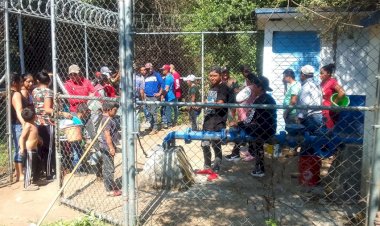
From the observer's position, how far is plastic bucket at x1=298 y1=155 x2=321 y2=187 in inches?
222

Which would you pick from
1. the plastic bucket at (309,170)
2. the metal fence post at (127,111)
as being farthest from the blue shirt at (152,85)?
the metal fence post at (127,111)

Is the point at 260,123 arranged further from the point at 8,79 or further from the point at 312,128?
the point at 8,79

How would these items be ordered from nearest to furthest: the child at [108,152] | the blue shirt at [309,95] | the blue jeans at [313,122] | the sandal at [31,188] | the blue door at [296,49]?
the child at [108,152] → the sandal at [31,188] → the blue jeans at [313,122] → the blue shirt at [309,95] → the blue door at [296,49]

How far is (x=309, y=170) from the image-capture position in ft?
18.6

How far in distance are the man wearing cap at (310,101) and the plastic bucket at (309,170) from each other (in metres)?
0.53

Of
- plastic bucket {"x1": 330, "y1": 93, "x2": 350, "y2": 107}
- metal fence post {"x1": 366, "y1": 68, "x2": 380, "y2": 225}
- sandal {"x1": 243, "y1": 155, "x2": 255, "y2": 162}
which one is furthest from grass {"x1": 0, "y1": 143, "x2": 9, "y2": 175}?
metal fence post {"x1": 366, "y1": 68, "x2": 380, "y2": 225}

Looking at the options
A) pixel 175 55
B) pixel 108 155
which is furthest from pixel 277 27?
pixel 108 155

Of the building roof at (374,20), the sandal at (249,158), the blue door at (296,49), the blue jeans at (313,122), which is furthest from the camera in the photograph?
the blue door at (296,49)

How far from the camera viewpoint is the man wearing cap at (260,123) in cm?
587

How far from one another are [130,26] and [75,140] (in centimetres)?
298

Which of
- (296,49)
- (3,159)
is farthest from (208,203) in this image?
(296,49)

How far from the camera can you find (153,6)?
1442 cm

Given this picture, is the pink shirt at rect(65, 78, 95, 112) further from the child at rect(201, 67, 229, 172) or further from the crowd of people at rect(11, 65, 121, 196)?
the child at rect(201, 67, 229, 172)

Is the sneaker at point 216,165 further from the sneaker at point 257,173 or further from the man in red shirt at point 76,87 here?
the man in red shirt at point 76,87
